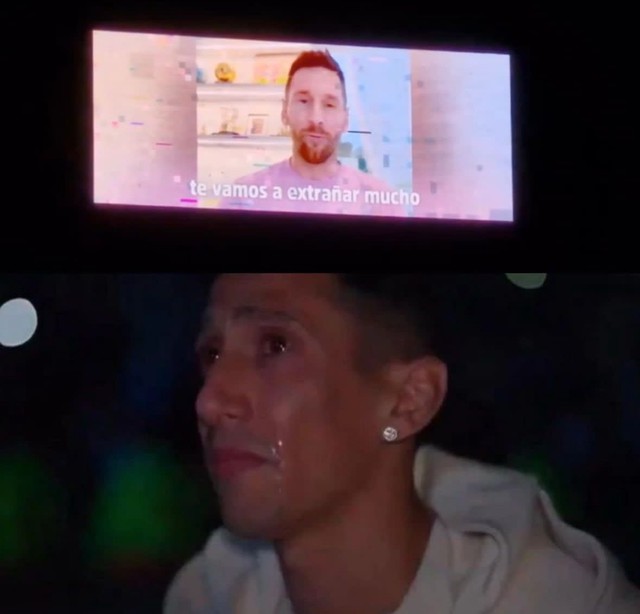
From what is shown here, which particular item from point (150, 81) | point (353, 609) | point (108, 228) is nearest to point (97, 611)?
point (353, 609)

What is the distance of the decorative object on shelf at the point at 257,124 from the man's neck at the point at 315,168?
2.6 inches

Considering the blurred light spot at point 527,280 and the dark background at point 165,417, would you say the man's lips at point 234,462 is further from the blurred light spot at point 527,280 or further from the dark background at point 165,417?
the blurred light spot at point 527,280

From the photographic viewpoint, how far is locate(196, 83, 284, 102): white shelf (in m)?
1.74

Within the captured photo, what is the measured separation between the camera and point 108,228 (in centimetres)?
166

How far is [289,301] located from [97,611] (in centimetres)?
41

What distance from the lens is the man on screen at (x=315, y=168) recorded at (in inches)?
68.1

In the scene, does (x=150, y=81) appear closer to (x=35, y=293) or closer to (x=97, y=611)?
(x=35, y=293)

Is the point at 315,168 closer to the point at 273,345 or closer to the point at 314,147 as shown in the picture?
the point at 314,147

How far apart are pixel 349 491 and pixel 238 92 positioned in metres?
0.78

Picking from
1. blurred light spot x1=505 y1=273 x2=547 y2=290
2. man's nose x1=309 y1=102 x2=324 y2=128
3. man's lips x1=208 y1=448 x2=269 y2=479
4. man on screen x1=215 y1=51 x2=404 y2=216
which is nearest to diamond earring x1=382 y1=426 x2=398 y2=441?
man's lips x1=208 y1=448 x2=269 y2=479

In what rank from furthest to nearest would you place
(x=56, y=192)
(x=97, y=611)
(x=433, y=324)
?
(x=56, y=192), (x=433, y=324), (x=97, y=611)

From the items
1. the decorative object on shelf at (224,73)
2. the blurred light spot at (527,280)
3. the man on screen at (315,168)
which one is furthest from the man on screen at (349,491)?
the decorative object on shelf at (224,73)

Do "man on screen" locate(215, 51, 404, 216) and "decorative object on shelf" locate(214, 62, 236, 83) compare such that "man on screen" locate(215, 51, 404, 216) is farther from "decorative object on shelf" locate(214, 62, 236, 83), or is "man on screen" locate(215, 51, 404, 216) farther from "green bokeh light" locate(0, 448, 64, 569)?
"green bokeh light" locate(0, 448, 64, 569)

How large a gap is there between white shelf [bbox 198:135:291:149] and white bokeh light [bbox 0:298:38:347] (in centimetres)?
55
